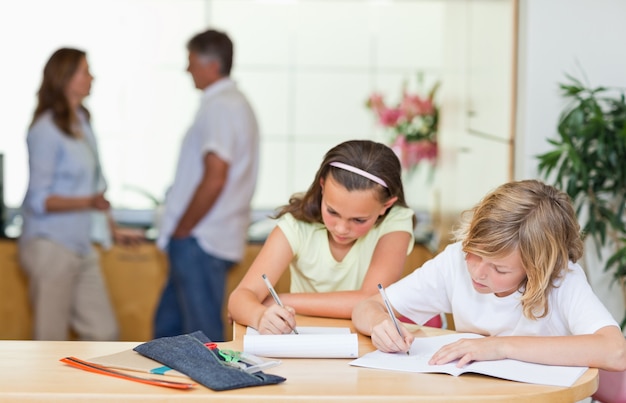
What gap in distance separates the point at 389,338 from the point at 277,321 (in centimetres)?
30

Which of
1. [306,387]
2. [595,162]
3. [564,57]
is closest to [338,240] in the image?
[306,387]

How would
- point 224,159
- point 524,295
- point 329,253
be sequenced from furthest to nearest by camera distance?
1. point 224,159
2. point 329,253
3. point 524,295

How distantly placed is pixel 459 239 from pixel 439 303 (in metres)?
0.17

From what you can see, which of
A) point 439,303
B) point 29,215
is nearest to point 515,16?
point 439,303

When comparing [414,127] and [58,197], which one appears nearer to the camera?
[58,197]

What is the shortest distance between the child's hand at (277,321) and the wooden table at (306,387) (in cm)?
26

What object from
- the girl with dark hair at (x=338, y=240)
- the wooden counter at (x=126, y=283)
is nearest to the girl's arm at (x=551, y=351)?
the girl with dark hair at (x=338, y=240)

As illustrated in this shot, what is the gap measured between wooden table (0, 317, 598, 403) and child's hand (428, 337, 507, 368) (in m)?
0.06

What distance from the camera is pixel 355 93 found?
19.8 ft

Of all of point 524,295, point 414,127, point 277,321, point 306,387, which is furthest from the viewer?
point 414,127

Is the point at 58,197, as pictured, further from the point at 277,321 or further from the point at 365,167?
the point at 277,321

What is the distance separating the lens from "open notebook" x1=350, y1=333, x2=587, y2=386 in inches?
73.8

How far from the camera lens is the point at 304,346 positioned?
2.04 m

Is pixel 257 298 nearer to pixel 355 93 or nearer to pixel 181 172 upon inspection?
pixel 181 172
